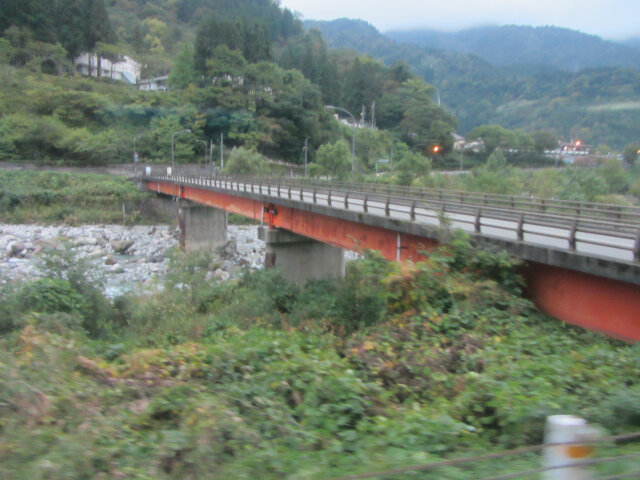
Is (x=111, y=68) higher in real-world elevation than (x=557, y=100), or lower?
higher

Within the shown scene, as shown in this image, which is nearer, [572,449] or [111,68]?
[572,449]

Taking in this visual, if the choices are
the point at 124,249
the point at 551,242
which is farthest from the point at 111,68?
the point at 551,242

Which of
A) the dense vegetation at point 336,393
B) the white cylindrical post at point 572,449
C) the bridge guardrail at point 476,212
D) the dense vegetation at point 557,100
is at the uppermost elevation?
the dense vegetation at point 557,100

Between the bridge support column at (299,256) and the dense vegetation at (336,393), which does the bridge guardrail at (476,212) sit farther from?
the bridge support column at (299,256)

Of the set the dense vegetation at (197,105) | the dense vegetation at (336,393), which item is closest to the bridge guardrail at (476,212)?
the dense vegetation at (336,393)

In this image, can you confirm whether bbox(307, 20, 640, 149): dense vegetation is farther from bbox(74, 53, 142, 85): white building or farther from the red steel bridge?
Answer: bbox(74, 53, 142, 85): white building

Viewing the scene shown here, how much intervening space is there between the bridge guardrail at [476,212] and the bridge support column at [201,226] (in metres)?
2.93

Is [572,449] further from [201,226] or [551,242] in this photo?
[201,226]

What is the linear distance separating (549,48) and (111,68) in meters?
92.5

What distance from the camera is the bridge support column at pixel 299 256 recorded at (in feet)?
94.2

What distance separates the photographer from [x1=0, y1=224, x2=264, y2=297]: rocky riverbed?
1377 inches

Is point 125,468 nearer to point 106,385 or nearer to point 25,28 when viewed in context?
point 106,385

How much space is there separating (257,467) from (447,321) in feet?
24.5

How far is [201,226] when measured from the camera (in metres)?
50.4
